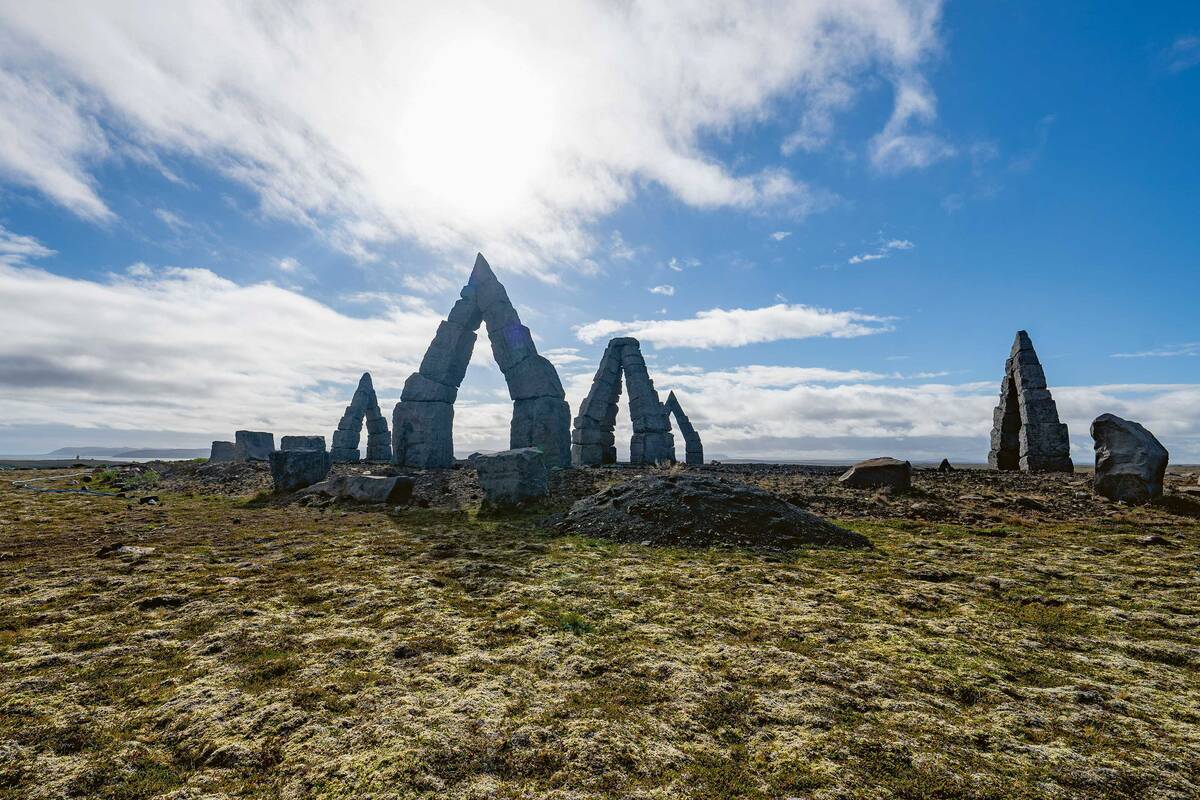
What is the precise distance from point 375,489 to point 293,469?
3.57 meters

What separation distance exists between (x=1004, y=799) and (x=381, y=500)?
982 centimetres

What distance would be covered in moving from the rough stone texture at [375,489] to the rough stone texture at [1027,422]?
18730mm

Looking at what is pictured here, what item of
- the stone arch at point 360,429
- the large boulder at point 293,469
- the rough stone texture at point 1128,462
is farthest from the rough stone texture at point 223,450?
the rough stone texture at point 1128,462

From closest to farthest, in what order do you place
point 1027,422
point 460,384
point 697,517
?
point 697,517
point 1027,422
point 460,384

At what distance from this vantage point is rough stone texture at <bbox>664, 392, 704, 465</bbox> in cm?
3025

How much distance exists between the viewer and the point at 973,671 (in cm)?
284

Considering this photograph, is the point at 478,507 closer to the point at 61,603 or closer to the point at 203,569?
the point at 203,569

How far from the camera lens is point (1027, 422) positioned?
17750 mm

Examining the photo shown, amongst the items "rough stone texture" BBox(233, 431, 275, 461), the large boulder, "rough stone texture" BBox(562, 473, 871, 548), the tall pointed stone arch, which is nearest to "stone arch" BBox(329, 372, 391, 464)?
"rough stone texture" BBox(233, 431, 275, 461)

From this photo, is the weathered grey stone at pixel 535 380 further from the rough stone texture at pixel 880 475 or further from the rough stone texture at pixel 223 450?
the rough stone texture at pixel 223 450

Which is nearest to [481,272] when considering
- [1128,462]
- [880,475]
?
[880,475]

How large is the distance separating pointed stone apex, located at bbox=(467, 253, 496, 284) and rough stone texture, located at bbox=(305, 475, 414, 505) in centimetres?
1017

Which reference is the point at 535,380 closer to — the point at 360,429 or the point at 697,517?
the point at 697,517

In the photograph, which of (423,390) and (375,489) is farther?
(423,390)
